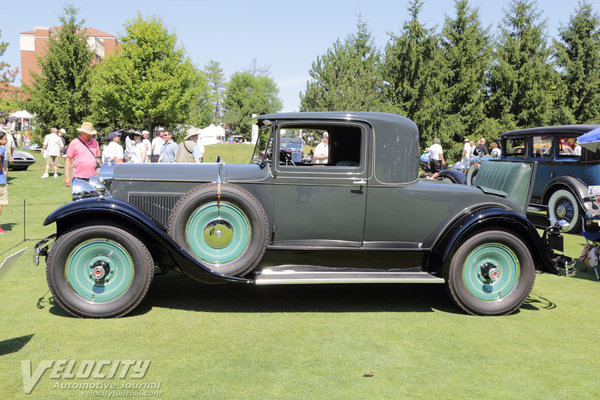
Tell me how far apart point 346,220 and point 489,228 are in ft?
4.57

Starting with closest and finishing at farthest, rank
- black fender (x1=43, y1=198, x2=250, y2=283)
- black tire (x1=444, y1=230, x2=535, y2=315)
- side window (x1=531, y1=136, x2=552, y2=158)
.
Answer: black fender (x1=43, y1=198, x2=250, y2=283) < black tire (x1=444, y1=230, x2=535, y2=315) < side window (x1=531, y1=136, x2=552, y2=158)

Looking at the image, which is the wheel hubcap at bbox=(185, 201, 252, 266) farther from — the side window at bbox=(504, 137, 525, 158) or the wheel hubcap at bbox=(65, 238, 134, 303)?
the side window at bbox=(504, 137, 525, 158)

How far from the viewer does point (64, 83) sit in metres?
30.4

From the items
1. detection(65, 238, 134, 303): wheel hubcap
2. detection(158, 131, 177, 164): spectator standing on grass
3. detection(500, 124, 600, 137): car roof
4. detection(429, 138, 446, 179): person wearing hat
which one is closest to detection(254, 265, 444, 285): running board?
detection(65, 238, 134, 303): wheel hubcap

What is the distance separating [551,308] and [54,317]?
4.77 meters

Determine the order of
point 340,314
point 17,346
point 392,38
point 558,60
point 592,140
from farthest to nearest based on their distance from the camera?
1. point 558,60
2. point 392,38
3. point 592,140
4. point 340,314
5. point 17,346

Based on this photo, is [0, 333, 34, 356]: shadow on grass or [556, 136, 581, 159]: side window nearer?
[0, 333, 34, 356]: shadow on grass

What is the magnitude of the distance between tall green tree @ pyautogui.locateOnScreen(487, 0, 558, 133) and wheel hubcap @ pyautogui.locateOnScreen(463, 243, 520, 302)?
25057mm

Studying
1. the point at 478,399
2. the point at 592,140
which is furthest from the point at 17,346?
the point at 592,140

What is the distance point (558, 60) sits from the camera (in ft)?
94.9

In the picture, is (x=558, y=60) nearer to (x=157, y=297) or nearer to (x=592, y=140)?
(x=592, y=140)

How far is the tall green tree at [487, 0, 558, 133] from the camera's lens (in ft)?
91.4

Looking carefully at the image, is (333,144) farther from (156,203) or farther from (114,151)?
(114,151)

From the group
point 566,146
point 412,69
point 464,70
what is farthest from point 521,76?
point 566,146
